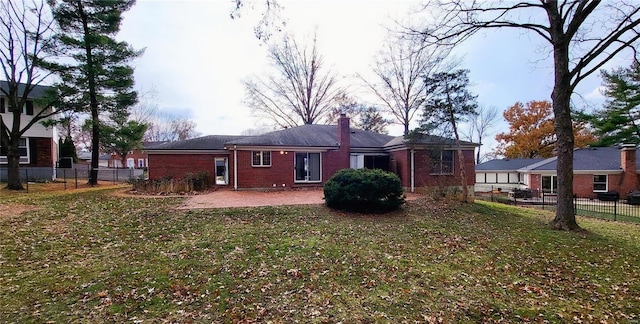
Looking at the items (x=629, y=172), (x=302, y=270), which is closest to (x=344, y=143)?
(x=302, y=270)

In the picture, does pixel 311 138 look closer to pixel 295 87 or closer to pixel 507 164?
pixel 295 87

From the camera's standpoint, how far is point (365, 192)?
1039cm

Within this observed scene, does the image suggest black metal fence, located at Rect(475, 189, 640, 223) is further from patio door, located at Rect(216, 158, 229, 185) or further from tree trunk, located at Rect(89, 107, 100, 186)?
tree trunk, located at Rect(89, 107, 100, 186)

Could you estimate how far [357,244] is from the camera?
715 cm

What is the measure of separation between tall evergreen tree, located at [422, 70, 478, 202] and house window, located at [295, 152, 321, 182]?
693 centimetres

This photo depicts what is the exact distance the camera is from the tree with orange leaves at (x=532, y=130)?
38.0m

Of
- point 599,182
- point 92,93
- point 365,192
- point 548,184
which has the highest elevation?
point 92,93

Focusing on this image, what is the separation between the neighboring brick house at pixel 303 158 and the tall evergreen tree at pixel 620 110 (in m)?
18.6

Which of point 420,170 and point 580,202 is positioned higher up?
point 420,170

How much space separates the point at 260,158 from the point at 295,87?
16.9 metres

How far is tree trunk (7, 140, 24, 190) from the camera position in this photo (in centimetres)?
1539

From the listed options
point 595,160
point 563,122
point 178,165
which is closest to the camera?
→ point 563,122

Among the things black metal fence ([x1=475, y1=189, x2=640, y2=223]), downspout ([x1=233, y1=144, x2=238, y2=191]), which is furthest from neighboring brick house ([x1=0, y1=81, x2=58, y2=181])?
black metal fence ([x1=475, y1=189, x2=640, y2=223])

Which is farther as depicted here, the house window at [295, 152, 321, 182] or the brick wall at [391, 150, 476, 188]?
the house window at [295, 152, 321, 182]
